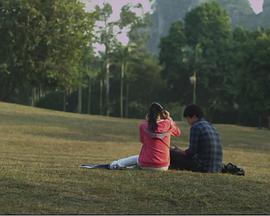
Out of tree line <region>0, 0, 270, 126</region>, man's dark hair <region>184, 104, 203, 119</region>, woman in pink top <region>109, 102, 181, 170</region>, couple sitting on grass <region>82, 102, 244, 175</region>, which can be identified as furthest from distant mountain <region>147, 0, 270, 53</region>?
woman in pink top <region>109, 102, 181, 170</region>

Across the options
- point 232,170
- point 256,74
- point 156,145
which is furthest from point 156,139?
point 256,74

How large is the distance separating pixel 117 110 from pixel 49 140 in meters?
53.4

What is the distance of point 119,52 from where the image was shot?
72125 mm

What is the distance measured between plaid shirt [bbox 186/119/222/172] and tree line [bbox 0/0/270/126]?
3617cm

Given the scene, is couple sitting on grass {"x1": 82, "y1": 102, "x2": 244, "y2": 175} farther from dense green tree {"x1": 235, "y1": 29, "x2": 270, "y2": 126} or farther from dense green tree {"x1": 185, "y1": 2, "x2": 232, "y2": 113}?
dense green tree {"x1": 185, "y1": 2, "x2": 232, "y2": 113}

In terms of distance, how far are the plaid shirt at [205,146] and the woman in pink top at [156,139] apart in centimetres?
43

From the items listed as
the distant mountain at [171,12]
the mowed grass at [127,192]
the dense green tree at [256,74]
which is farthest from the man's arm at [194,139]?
the distant mountain at [171,12]

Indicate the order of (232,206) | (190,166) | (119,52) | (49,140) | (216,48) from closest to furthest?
(232,206)
(190,166)
(49,140)
(216,48)
(119,52)

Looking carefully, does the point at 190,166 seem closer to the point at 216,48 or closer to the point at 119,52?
the point at 216,48

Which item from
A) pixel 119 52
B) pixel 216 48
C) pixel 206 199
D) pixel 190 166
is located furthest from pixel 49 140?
pixel 119 52

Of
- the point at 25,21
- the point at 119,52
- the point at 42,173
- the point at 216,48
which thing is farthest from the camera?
the point at 119,52

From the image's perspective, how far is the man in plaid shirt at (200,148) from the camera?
398 inches

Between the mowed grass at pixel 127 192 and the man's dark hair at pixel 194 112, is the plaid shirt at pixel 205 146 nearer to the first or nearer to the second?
the man's dark hair at pixel 194 112

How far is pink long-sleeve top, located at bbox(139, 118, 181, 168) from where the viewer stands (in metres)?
10.0
